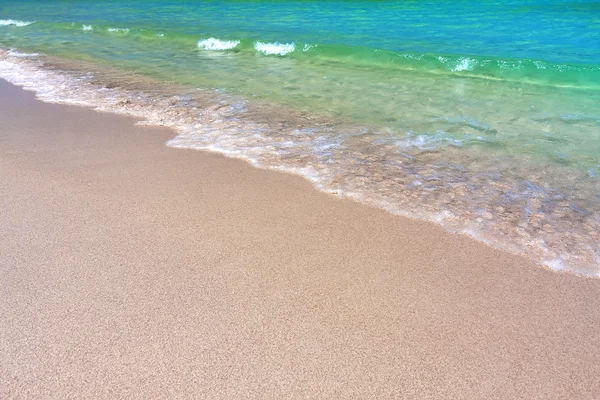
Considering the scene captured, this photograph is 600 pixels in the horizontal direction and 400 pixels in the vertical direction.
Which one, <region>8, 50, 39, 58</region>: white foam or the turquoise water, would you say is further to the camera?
<region>8, 50, 39, 58</region>: white foam

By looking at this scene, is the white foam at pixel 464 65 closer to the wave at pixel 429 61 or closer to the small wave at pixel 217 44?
the wave at pixel 429 61

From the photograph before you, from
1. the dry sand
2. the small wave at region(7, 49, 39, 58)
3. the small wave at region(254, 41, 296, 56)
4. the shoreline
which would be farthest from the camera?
the small wave at region(254, 41, 296, 56)

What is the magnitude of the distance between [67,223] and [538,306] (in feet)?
9.79

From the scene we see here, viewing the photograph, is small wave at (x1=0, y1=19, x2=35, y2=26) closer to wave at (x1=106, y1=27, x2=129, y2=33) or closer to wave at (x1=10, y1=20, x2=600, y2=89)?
wave at (x1=106, y1=27, x2=129, y2=33)

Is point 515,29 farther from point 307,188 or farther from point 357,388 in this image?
point 357,388

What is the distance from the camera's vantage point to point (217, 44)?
12.5m

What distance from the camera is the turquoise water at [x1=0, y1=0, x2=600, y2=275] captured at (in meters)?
4.04

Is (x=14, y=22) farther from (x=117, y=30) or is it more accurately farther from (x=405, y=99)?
(x=405, y=99)

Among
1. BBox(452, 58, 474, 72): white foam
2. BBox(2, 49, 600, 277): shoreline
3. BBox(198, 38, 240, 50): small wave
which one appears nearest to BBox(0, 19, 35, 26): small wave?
BBox(198, 38, 240, 50): small wave

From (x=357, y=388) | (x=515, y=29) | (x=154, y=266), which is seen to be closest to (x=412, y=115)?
(x=154, y=266)

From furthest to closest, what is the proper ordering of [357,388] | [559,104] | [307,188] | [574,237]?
1. [559,104]
2. [307,188]
3. [574,237]
4. [357,388]

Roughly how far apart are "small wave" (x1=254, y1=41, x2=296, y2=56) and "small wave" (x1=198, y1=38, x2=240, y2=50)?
2.35 feet

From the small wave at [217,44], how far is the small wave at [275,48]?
717 millimetres

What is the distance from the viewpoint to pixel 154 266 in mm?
3174
